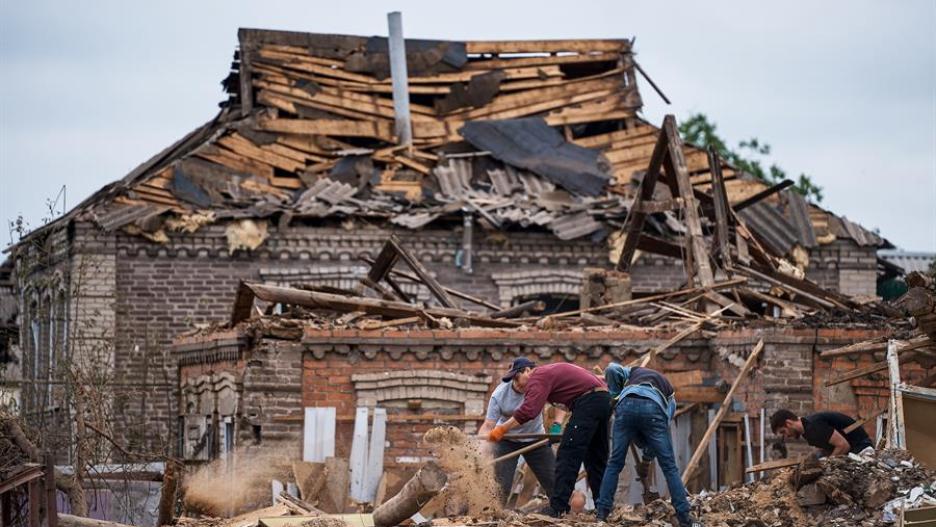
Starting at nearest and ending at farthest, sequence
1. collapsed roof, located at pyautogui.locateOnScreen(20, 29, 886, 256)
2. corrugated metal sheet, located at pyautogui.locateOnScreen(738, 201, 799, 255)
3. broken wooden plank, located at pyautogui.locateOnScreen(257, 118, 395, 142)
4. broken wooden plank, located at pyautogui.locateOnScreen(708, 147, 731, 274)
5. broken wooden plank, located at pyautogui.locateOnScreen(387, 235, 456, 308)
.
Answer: broken wooden plank, located at pyautogui.locateOnScreen(708, 147, 731, 274) < broken wooden plank, located at pyautogui.locateOnScreen(387, 235, 456, 308) < collapsed roof, located at pyautogui.locateOnScreen(20, 29, 886, 256) < corrugated metal sheet, located at pyautogui.locateOnScreen(738, 201, 799, 255) < broken wooden plank, located at pyautogui.locateOnScreen(257, 118, 395, 142)

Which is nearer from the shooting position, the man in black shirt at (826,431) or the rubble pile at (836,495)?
the rubble pile at (836,495)

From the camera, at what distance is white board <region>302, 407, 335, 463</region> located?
57.8 feet

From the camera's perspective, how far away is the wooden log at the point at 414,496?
12.6 metres

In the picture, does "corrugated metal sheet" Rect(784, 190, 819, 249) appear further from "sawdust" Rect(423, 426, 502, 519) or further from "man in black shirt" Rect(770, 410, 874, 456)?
"sawdust" Rect(423, 426, 502, 519)

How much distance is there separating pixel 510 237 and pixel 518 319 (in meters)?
7.41

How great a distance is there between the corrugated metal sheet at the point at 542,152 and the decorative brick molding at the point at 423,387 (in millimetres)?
10118

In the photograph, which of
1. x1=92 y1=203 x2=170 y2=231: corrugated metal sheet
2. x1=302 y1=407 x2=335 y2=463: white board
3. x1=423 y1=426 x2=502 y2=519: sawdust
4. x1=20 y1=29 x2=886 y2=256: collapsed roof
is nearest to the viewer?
x1=423 y1=426 x2=502 y2=519: sawdust

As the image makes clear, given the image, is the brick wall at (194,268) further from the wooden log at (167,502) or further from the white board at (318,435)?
the wooden log at (167,502)

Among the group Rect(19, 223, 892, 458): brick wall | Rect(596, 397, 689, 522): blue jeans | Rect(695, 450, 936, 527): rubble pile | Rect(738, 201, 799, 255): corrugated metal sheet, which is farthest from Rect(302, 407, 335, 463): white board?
Rect(738, 201, 799, 255): corrugated metal sheet

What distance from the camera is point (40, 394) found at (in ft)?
82.0

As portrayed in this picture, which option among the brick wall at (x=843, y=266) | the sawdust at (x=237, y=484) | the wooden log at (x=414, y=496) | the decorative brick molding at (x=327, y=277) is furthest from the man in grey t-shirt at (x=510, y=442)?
the brick wall at (x=843, y=266)

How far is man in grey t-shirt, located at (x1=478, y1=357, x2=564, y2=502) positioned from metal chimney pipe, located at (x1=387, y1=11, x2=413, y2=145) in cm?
1443

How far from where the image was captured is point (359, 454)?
57.8 ft

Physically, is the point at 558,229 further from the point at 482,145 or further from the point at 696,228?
the point at 696,228
